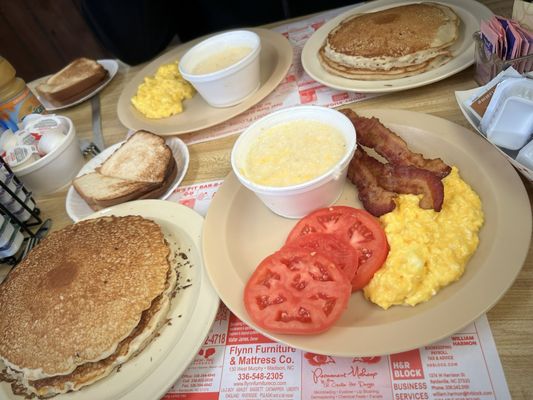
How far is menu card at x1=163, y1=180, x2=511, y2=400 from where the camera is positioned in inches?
38.1

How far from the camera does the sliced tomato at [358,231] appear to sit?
44.2 inches

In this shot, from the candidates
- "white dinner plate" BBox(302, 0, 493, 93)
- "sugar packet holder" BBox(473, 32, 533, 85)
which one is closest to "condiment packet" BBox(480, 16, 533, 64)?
"sugar packet holder" BBox(473, 32, 533, 85)

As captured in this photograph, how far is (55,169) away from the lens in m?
1.99

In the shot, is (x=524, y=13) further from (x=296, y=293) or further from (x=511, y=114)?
(x=296, y=293)

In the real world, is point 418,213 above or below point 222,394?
above

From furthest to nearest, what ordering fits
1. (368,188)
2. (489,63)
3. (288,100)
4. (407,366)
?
(288,100), (489,63), (368,188), (407,366)

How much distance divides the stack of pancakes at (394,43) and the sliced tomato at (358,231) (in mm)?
851

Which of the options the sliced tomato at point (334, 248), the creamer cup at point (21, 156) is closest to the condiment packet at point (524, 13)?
the sliced tomato at point (334, 248)

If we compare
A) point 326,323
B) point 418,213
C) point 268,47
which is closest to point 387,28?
point 268,47

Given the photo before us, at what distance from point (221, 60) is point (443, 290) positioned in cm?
164

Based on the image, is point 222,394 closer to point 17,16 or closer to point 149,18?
point 149,18

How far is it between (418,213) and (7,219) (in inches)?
66.1

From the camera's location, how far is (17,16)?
4527mm

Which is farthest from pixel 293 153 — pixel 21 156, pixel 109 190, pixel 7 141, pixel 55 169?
pixel 7 141
